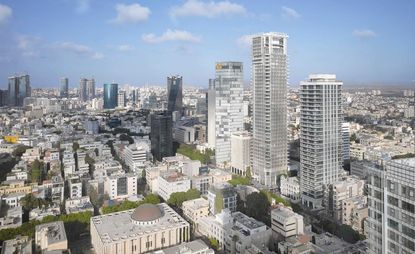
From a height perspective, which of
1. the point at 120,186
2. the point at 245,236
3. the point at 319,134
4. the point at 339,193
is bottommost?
the point at 245,236

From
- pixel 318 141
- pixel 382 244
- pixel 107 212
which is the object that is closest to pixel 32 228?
pixel 107 212

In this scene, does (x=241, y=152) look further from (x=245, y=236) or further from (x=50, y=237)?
(x=50, y=237)

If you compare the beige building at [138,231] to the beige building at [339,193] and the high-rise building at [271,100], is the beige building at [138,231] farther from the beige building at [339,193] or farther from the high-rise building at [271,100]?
the high-rise building at [271,100]

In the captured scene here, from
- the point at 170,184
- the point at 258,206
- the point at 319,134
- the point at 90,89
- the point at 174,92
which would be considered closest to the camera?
the point at 258,206

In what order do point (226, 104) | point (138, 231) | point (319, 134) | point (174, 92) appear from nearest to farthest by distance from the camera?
point (138, 231) < point (319, 134) < point (226, 104) < point (174, 92)

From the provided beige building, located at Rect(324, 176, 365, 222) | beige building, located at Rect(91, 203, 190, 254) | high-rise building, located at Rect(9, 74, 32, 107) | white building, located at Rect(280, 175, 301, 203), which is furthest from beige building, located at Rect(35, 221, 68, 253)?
high-rise building, located at Rect(9, 74, 32, 107)

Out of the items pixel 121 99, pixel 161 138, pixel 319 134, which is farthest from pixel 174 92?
pixel 319 134

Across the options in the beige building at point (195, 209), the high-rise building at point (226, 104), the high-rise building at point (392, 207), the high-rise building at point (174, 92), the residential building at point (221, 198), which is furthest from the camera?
the high-rise building at point (174, 92)

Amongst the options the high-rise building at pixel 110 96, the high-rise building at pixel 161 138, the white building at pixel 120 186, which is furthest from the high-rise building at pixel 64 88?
the white building at pixel 120 186
